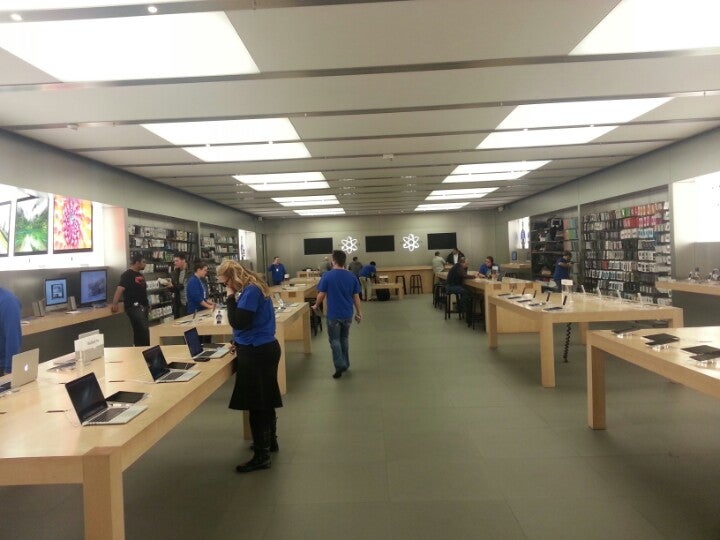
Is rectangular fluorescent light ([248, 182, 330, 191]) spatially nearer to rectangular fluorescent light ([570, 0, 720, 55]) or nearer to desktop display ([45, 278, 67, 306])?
desktop display ([45, 278, 67, 306])

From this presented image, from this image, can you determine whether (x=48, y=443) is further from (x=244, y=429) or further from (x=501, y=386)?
(x=501, y=386)

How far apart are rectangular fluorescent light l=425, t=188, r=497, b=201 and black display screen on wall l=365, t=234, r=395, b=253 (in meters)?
5.52

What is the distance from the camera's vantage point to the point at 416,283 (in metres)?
18.0

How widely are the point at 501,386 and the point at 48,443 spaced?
447 cm

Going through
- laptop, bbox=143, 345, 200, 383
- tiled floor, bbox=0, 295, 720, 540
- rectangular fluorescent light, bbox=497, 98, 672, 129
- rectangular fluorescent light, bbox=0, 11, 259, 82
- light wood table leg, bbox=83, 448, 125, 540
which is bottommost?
tiled floor, bbox=0, 295, 720, 540

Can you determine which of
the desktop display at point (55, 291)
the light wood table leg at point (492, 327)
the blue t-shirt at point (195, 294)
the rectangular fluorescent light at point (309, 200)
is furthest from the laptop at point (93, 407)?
the rectangular fluorescent light at point (309, 200)

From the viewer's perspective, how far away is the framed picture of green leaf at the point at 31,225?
6.29 m

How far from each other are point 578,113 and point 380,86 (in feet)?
8.72

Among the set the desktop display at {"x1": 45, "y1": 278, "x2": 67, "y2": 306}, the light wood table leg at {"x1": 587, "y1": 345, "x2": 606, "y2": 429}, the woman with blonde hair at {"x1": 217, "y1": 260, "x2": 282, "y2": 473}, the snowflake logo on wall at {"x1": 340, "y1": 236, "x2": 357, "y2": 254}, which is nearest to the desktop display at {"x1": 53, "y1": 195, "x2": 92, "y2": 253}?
the desktop display at {"x1": 45, "y1": 278, "x2": 67, "y2": 306}

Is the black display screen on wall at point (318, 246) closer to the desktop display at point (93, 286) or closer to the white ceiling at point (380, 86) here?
the white ceiling at point (380, 86)

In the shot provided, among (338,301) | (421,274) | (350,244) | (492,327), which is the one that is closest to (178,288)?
(338,301)

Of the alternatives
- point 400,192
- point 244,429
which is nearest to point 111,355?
point 244,429

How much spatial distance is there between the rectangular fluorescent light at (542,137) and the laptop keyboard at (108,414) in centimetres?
566

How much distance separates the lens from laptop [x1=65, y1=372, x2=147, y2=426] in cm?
219
